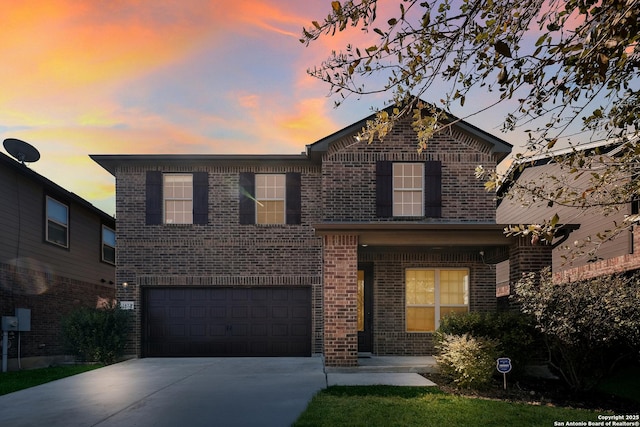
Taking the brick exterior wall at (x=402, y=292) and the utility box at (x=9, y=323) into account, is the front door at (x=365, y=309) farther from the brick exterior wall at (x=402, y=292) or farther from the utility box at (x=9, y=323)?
the utility box at (x=9, y=323)

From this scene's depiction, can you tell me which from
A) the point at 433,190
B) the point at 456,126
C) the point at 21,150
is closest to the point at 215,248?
the point at 21,150

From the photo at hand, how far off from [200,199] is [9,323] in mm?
5822

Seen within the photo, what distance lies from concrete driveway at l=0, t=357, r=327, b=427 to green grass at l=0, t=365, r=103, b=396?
0.58 metres

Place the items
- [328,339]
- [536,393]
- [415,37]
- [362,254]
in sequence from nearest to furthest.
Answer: [415,37] → [536,393] → [328,339] → [362,254]

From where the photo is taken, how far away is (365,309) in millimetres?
15789

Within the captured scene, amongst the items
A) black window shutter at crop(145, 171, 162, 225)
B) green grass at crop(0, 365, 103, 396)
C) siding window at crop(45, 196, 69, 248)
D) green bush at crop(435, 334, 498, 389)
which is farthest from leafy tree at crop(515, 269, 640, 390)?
siding window at crop(45, 196, 69, 248)

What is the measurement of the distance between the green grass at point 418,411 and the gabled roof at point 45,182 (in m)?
10.6

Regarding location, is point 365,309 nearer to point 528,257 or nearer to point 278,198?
point 278,198

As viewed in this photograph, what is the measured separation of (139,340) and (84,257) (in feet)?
16.4

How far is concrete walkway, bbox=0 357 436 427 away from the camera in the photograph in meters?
7.61

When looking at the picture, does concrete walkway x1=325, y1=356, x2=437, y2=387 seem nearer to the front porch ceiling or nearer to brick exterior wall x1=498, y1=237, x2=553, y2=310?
brick exterior wall x1=498, y1=237, x2=553, y2=310

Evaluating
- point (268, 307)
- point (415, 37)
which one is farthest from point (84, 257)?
point (415, 37)

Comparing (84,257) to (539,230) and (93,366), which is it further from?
(539,230)

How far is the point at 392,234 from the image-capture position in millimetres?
13000
